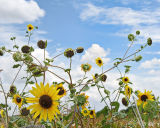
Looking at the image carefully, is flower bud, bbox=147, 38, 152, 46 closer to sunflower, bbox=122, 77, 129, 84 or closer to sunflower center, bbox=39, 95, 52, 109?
sunflower, bbox=122, 77, 129, 84

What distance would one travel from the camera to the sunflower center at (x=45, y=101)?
6.14 ft

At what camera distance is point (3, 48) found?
3307 mm

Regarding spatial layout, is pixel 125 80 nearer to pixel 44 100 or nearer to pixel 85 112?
pixel 85 112

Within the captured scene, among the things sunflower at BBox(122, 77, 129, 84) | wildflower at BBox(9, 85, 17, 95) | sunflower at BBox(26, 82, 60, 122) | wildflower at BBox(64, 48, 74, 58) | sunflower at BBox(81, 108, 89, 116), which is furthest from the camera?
sunflower at BBox(81, 108, 89, 116)

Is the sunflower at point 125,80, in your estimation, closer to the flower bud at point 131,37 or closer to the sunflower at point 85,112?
the flower bud at point 131,37

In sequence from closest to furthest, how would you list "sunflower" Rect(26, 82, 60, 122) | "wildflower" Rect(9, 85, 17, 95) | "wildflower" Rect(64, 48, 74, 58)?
"sunflower" Rect(26, 82, 60, 122) < "wildflower" Rect(64, 48, 74, 58) < "wildflower" Rect(9, 85, 17, 95)

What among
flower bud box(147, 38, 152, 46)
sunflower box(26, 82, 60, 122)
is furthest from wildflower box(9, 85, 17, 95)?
flower bud box(147, 38, 152, 46)

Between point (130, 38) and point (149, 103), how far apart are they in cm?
212

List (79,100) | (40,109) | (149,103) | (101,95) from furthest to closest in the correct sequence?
(101,95) < (79,100) < (40,109) < (149,103)

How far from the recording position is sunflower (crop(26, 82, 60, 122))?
6.01 feet

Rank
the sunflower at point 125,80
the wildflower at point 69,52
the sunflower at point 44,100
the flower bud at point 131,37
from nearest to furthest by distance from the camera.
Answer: the sunflower at point 44,100 < the wildflower at point 69,52 < the sunflower at point 125,80 < the flower bud at point 131,37

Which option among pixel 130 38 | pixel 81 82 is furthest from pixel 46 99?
pixel 130 38

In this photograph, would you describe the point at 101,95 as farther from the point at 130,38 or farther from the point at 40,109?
the point at 40,109

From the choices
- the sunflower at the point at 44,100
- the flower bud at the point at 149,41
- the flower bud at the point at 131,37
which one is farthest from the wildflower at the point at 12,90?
the flower bud at the point at 149,41
